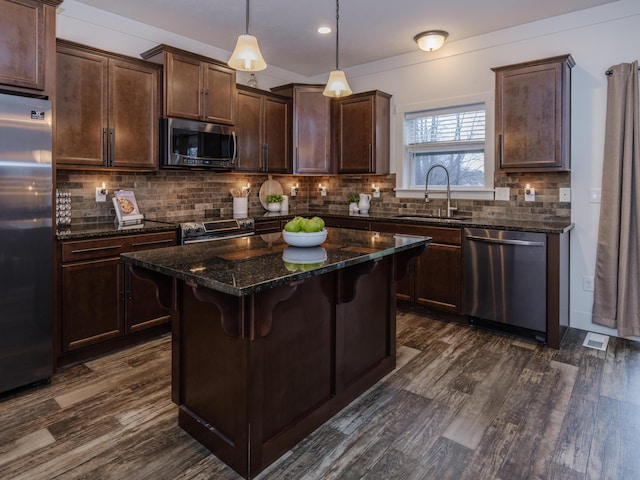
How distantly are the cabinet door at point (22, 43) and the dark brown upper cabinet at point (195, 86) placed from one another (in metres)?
1.09

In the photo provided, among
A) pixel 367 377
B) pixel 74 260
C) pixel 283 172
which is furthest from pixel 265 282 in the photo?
pixel 283 172

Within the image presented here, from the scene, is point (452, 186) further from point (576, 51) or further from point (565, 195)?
point (576, 51)

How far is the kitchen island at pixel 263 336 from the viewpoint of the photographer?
1.68 meters

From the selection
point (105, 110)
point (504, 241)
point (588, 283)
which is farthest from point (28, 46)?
point (588, 283)

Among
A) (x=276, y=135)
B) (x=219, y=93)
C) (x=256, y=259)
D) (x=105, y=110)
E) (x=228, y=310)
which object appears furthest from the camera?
(x=276, y=135)

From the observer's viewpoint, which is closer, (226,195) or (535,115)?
(535,115)

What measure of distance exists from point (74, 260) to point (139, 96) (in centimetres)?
149

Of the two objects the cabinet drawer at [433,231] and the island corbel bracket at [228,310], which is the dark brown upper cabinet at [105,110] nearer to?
the island corbel bracket at [228,310]

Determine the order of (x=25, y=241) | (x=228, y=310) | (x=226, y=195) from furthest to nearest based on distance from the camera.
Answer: (x=226, y=195)
(x=25, y=241)
(x=228, y=310)

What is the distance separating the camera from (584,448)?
6.56ft

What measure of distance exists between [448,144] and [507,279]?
5.51 feet

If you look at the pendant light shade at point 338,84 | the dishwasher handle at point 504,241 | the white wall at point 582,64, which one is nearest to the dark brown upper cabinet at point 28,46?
the pendant light shade at point 338,84

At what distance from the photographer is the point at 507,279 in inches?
136

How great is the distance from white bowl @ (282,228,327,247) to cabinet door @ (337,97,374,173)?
8.72 ft
